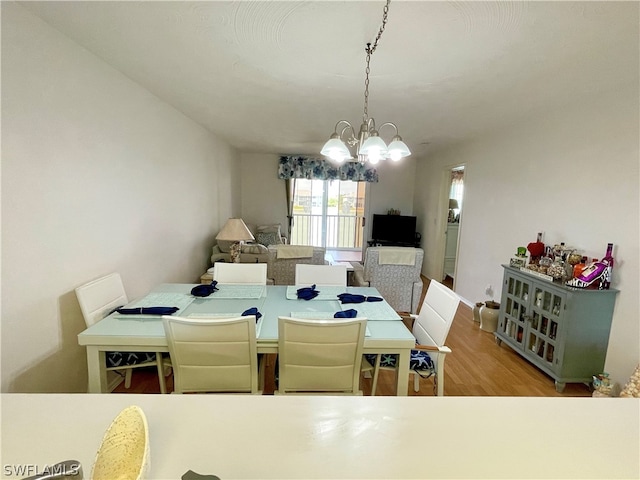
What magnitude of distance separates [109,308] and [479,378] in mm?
2839

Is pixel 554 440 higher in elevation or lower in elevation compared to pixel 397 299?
higher

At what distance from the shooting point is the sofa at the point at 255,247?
3.53 metres

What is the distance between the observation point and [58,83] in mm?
1690

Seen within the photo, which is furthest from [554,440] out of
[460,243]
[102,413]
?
[460,243]

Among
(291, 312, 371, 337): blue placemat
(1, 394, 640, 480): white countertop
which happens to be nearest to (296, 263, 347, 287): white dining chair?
(291, 312, 371, 337): blue placemat

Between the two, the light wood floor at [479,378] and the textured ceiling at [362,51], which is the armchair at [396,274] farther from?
the textured ceiling at [362,51]

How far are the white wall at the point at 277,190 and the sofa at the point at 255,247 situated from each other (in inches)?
16.8

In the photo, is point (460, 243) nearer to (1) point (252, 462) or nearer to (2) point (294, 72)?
(2) point (294, 72)

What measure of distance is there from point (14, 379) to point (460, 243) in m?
4.65

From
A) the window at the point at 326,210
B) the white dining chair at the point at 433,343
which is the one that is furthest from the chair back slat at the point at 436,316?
the window at the point at 326,210

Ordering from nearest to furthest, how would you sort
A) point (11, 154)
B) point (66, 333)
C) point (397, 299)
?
point (11, 154), point (66, 333), point (397, 299)

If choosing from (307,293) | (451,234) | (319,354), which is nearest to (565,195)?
(307,293)

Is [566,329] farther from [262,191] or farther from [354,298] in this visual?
[262,191]

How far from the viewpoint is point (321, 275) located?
2.54 metres
